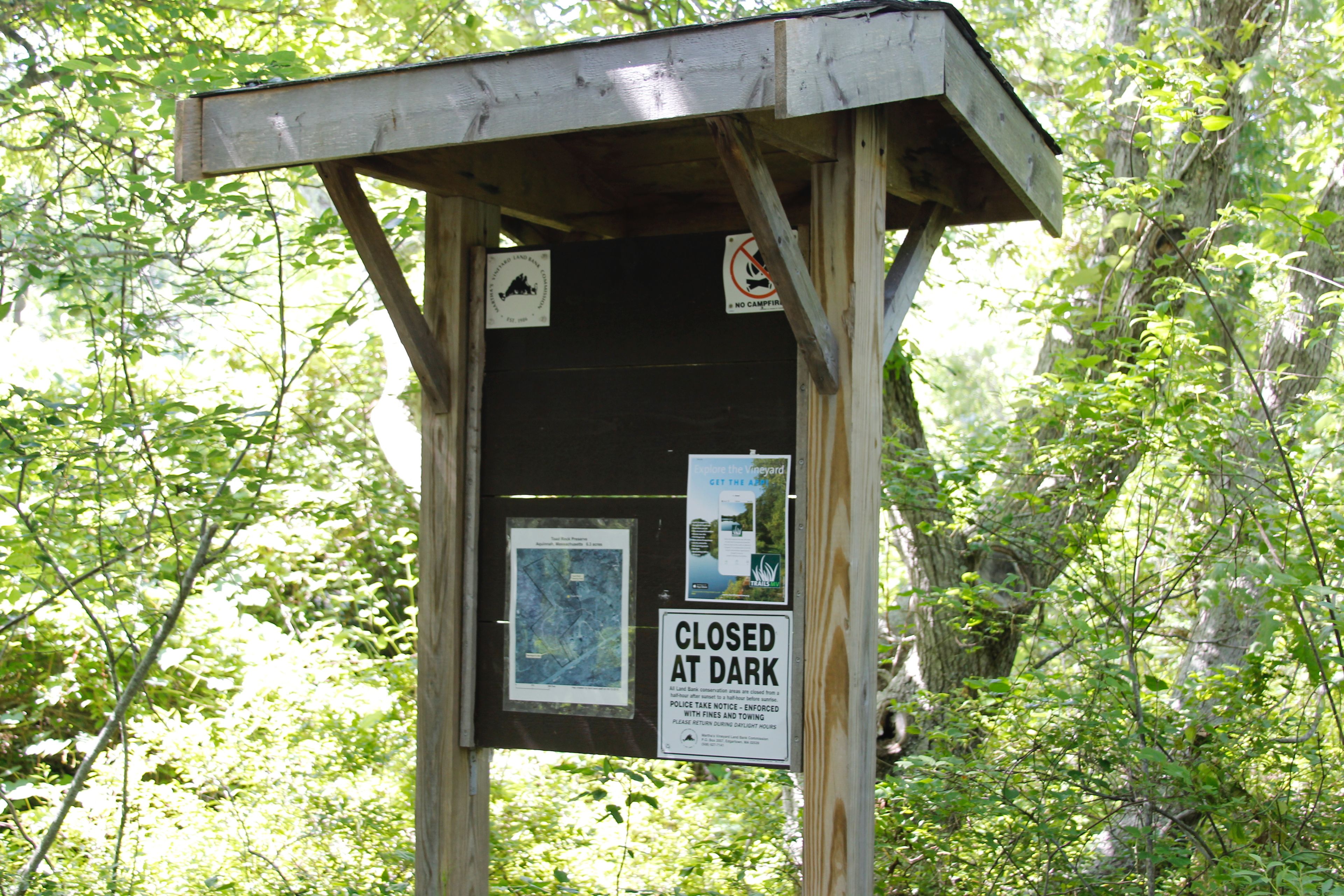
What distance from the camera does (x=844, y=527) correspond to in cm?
226

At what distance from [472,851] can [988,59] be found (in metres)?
2.22

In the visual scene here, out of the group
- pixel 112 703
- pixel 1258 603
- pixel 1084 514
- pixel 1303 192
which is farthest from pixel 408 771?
pixel 1303 192

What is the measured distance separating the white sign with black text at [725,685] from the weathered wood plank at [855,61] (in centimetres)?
109

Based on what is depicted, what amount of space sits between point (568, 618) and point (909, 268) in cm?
119

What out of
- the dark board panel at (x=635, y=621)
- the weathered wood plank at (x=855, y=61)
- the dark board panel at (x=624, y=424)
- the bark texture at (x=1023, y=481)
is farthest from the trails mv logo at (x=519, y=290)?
the bark texture at (x=1023, y=481)

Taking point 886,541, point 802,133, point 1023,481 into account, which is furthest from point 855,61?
point 886,541

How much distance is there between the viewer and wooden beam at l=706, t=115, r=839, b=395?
1.99 meters

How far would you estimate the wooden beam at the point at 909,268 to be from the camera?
2.51 metres

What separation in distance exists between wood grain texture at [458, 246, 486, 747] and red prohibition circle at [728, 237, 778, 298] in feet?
2.17

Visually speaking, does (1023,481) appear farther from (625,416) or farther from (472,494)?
(472,494)

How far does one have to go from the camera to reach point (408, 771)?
4926 millimetres

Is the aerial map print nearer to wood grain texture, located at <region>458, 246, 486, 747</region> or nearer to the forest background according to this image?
wood grain texture, located at <region>458, 246, 486, 747</region>

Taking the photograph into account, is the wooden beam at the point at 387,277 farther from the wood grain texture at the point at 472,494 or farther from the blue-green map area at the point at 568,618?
the blue-green map area at the point at 568,618

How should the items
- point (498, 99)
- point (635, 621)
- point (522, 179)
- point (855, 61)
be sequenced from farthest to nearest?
point (522, 179), point (635, 621), point (498, 99), point (855, 61)
